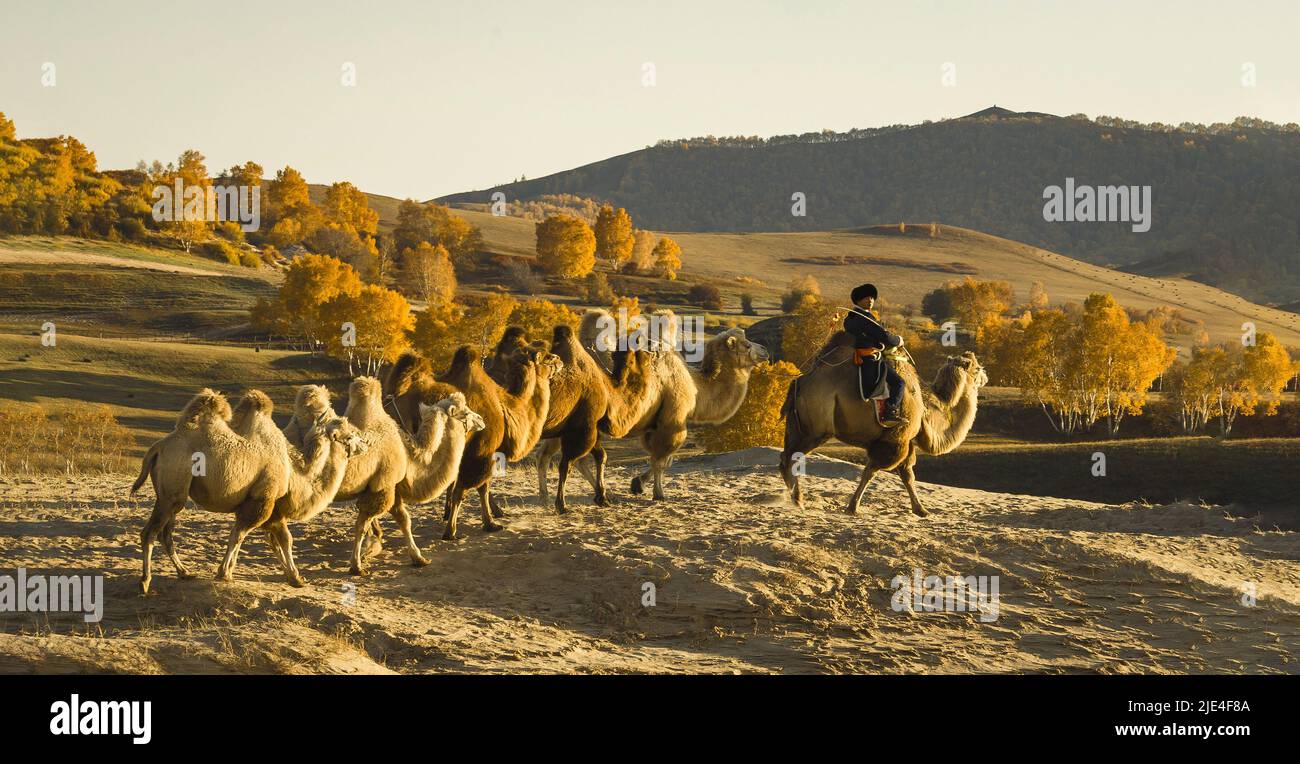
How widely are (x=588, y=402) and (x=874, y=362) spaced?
382cm

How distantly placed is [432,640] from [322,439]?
2719 millimetres

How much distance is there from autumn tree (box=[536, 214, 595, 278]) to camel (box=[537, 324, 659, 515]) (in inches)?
4387

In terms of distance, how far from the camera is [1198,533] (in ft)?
60.7

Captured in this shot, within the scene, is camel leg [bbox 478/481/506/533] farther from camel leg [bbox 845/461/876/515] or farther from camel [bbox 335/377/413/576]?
camel leg [bbox 845/461/876/515]

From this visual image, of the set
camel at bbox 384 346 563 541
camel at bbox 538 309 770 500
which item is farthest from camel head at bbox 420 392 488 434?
camel at bbox 538 309 770 500

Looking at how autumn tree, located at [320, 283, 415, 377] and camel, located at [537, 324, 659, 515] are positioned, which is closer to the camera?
camel, located at [537, 324, 659, 515]

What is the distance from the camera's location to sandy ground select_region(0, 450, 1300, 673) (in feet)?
34.4

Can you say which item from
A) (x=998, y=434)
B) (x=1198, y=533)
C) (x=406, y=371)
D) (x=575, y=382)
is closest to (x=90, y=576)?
(x=406, y=371)

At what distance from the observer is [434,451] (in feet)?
44.9

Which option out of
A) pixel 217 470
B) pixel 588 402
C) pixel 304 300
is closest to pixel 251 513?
pixel 217 470

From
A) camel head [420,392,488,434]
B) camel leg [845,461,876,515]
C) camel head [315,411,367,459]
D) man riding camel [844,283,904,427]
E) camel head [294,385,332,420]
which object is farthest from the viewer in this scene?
camel leg [845,461,876,515]

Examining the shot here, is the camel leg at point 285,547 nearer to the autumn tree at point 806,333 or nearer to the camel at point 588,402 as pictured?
the camel at point 588,402

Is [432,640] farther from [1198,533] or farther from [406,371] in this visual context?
[1198,533]

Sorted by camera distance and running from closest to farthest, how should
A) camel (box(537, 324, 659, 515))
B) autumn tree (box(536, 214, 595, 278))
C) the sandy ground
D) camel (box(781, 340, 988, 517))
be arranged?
1. the sandy ground
2. camel (box(537, 324, 659, 515))
3. camel (box(781, 340, 988, 517))
4. autumn tree (box(536, 214, 595, 278))
